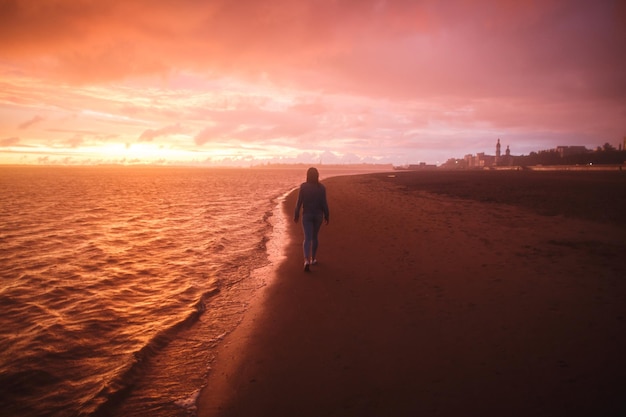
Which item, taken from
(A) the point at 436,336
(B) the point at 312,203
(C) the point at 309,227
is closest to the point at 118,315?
(C) the point at 309,227

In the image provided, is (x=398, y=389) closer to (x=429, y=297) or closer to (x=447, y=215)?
(x=429, y=297)

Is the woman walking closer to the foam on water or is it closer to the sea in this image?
the sea

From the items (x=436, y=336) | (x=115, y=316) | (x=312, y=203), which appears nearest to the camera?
(x=436, y=336)

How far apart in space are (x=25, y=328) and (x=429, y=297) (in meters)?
8.10

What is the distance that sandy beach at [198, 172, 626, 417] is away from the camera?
12.8 ft

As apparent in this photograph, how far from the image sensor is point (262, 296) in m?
8.04

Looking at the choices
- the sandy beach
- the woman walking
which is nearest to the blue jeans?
the woman walking

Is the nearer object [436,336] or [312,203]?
[436,336]

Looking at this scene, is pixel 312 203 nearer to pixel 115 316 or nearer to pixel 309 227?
pixel 309 227

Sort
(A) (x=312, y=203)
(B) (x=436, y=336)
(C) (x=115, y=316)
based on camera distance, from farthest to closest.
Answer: (A) (x=312, y=203) → (C) (x=115, y=316) → (B) (x=436, y=336)

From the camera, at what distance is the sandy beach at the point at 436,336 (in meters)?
3.89

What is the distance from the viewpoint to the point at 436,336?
5.38m

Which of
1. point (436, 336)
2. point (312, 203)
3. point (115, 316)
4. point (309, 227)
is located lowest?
point (115, 316)

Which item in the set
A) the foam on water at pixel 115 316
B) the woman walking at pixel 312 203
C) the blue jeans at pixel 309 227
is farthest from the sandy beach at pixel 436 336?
the woman walking at pixel 312 203
